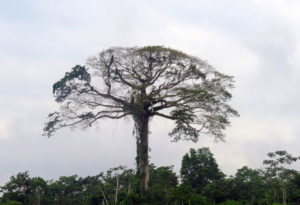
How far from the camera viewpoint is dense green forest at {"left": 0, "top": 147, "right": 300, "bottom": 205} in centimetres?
1875

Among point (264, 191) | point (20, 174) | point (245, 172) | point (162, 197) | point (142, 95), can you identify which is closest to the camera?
point (162, 197)

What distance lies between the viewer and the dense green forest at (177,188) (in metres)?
18.8

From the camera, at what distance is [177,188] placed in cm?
1925

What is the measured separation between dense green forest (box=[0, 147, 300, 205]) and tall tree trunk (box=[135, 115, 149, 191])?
0.63m

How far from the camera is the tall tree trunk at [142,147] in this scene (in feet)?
65.2

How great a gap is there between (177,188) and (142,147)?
2.86 meters

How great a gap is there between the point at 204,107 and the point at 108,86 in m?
5.35

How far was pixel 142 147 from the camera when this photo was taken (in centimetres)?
2016

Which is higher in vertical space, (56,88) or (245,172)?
(56,88)

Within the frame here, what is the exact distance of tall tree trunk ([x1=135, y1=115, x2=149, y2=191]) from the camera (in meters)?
19.9

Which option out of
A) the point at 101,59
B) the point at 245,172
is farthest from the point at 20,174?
the point at 245,172

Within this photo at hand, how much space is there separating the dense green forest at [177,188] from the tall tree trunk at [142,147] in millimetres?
625

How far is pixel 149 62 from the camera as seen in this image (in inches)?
802

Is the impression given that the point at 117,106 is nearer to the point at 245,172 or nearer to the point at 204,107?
the point at 204,107
